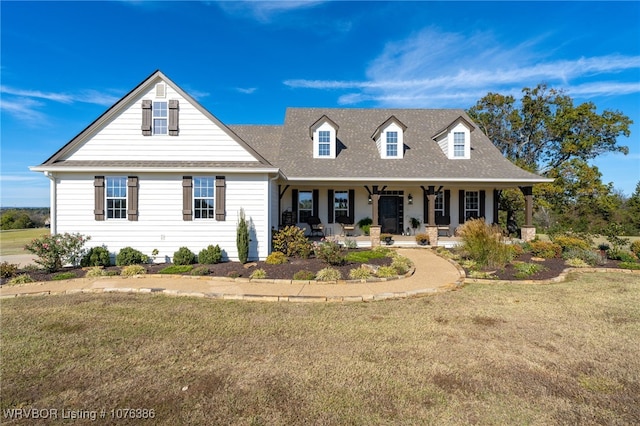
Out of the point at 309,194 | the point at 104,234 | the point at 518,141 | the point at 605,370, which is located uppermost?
the point at 518,141

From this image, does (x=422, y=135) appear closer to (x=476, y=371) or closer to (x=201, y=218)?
(x=201, y=218)

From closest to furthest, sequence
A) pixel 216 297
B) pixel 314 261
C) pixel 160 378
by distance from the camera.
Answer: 1. pixel 160 378
2. pixel 216 297
3. pixel 314 261

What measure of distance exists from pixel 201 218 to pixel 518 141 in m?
25.3

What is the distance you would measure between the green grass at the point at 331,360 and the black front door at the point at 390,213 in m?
10.3

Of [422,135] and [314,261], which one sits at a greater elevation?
[422,135]

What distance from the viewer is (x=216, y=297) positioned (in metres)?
7.02

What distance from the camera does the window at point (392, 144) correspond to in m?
15.9

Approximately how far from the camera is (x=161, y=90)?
11.0 meters

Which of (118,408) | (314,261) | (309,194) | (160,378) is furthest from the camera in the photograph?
(309,194)

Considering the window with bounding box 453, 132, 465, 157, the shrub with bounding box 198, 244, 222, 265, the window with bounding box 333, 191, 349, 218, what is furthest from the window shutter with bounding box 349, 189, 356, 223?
the shrub with bounding box 198, 244, 222, 265

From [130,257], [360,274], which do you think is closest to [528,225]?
[360,274]

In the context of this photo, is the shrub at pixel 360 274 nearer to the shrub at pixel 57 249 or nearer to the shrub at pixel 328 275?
the shrub at pixel 328 275

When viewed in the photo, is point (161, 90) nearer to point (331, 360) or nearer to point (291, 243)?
point (291, 243)

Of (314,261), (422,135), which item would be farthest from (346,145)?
(314,261)
